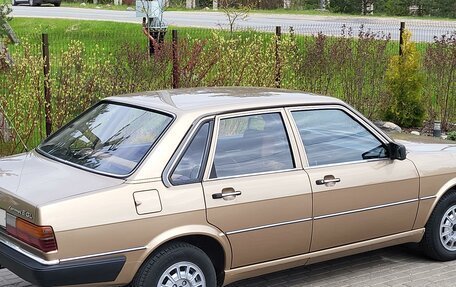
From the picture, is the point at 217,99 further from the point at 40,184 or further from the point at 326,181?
the point at 40,184

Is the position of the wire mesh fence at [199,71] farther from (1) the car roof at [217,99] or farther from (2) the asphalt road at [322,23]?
(2) the asphalt road at [322,23]

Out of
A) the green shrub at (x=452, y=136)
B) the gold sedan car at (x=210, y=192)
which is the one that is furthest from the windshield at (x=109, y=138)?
the green shrub at (x=452, y=136)

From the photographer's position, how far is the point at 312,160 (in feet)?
17.5

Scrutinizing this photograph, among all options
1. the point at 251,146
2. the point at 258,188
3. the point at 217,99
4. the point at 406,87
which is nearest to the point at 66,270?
the point at 258,188

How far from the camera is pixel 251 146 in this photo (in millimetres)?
5133

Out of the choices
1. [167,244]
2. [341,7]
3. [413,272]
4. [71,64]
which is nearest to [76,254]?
[167,244]

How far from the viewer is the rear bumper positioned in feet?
13.6

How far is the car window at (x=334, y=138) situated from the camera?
17.7 feet

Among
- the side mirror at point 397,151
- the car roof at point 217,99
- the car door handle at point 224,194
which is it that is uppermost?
the car roof at point 217,99

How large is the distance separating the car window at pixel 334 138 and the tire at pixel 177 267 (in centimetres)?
120

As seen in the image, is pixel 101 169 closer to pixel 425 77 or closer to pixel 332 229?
pixel 332 229

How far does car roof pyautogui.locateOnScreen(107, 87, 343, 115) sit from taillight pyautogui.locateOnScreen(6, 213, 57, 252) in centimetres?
131

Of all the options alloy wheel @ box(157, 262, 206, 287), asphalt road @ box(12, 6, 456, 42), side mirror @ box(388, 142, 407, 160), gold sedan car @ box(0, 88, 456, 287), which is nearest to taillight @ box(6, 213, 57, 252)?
gold sedan car @ box(0, 88, 456, 287)

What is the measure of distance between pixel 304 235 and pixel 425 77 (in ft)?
25.0
